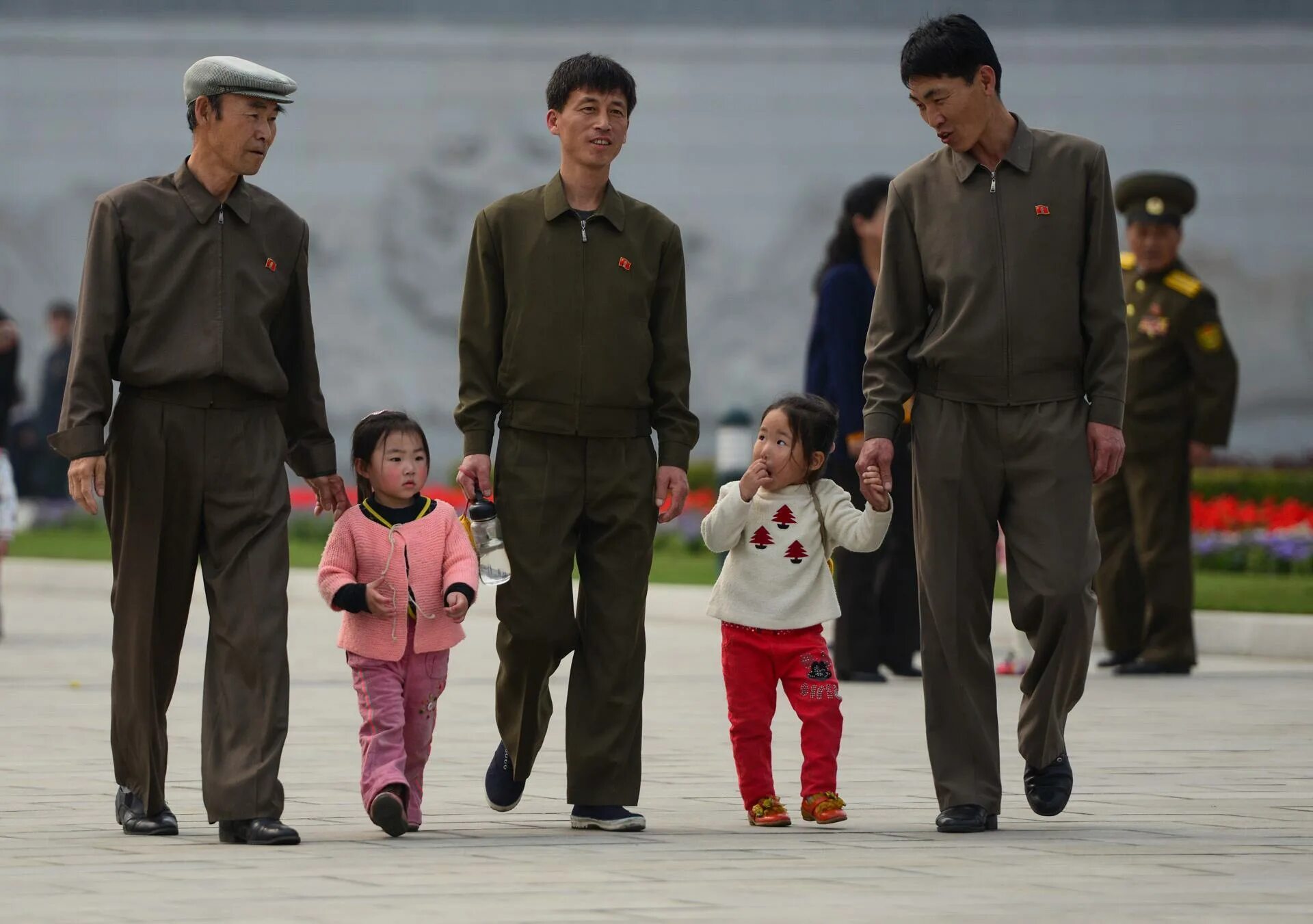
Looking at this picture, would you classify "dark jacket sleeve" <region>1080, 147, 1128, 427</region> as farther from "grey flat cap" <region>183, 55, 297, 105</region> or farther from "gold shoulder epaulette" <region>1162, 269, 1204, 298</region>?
"gold shoulder epaulette" <region>1162, 269, 1204, 298</region>

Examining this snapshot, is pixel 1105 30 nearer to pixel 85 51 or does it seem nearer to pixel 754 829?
pixel 85 51

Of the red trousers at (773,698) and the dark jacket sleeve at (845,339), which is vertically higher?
the dark jacket sleeve at (845,339)

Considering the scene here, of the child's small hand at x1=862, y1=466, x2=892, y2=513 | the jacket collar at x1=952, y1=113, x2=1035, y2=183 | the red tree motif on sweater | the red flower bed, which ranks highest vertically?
the jacket collar at x1=952, y1=113, x2=1035, y2=183

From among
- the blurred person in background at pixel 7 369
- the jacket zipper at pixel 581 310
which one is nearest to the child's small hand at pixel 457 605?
the jacket zipper at pixel 581 310

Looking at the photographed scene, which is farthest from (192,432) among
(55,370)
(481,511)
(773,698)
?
(55,370)

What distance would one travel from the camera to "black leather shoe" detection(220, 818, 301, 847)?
5.98 m

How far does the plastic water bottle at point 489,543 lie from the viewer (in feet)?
21.0

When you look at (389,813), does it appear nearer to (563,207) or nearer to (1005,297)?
(563,207)

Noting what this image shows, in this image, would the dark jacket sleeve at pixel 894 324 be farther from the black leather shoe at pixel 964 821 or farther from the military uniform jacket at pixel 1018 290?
the black leather shoe at pixel 964 821

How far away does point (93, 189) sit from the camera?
34250 millimetres

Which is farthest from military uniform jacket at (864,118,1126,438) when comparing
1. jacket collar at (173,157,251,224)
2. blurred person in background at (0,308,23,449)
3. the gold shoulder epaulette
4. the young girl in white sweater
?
blurred person in background at (0,308,23,449)

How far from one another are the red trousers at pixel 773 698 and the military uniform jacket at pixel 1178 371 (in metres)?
5.22

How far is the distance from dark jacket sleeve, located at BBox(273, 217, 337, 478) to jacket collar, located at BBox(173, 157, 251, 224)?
199 millimetres

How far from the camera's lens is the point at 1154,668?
1156cm
